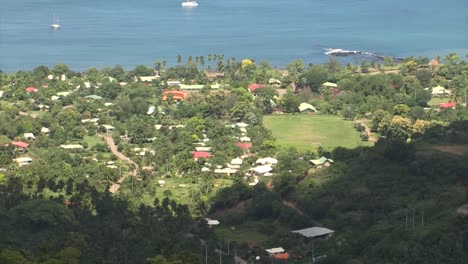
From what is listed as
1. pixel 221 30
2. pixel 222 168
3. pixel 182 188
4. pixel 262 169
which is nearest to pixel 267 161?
pixel 262 169

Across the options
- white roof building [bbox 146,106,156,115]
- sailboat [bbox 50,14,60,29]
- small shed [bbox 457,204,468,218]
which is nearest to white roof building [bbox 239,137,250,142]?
white roof building [bbox 146,106,156,115]

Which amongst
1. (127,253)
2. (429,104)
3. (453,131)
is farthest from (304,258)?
(429,104)

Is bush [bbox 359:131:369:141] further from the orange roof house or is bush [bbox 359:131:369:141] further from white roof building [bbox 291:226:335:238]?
white roof building [bbox 291:226:335:238]

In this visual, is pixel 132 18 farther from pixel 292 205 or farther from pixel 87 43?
pixel 292 205

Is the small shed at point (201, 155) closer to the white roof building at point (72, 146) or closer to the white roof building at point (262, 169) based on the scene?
the white roof building at point (262, 169)

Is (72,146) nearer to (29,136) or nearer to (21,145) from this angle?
→ (21,145)

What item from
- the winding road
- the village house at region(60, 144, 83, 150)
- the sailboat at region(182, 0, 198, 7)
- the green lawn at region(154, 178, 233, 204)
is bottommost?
the green lawn at region(154, 178, 233, 204)
